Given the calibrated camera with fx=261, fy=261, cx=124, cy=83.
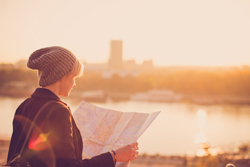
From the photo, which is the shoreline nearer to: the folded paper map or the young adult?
the folded paper map

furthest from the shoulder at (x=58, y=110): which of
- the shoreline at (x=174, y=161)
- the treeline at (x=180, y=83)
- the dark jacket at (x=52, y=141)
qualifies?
the treeline at (x=180, y=83)

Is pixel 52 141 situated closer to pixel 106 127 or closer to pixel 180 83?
pixel 106 127

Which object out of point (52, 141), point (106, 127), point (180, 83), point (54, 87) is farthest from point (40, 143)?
point (180, 83)

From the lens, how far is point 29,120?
58 centimetres

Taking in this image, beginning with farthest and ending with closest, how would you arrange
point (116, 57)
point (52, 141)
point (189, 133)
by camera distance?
point (116, 57)
point (189, 133)
point (52, 141)

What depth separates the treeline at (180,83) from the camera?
21.1m

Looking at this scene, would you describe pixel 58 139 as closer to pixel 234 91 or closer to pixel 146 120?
pixel 146 120

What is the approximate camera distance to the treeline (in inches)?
832

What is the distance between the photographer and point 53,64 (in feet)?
1.93

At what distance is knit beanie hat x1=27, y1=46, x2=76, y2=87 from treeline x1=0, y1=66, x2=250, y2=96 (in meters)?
20.4

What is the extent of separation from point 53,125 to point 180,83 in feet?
73.1

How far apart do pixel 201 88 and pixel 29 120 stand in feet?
71.4

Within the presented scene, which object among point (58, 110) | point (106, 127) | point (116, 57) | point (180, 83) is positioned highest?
point (58, 110)

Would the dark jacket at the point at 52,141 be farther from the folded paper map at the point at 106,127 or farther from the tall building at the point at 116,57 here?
the tall building at the point at 116,57
